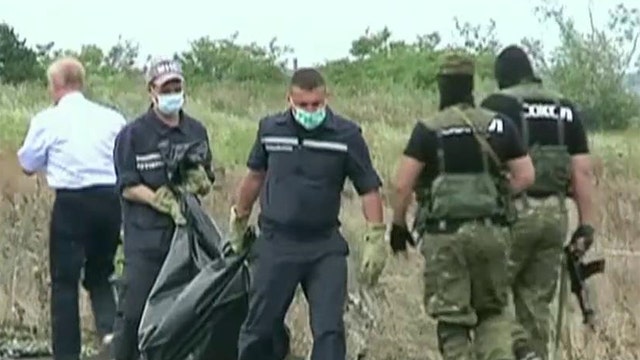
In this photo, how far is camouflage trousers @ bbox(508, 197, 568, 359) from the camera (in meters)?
9.25

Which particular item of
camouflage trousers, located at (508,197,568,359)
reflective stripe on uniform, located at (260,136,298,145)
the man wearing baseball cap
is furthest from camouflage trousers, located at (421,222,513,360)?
the man wearing baseball cap

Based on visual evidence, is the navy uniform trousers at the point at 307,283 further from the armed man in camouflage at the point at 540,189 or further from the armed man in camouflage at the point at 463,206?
the armed man in camouflage at the point at 540,189

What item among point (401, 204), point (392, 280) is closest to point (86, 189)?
point (392, 280)

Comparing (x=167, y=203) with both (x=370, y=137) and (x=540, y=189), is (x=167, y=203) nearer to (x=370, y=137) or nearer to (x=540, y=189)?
(x=540, y=189)

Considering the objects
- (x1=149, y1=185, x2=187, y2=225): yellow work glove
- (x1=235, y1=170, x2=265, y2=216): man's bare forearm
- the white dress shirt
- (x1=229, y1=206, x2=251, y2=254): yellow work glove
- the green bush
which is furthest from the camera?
the green bush

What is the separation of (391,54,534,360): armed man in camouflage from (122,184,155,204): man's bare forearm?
132 centimetres

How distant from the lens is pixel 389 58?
55562 mm

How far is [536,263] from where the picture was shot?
9.40 meters

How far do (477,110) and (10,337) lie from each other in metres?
4.50

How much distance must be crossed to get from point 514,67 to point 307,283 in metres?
1.70

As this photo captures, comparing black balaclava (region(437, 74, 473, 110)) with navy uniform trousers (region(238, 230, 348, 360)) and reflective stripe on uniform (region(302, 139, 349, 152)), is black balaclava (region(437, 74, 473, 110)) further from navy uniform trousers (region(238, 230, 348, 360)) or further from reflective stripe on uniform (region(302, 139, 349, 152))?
navy uniform trousers (region(238, 230, 348, 360))

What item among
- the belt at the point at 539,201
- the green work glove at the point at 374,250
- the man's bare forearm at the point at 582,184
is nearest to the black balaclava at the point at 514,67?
the man's bare forearm at the point at 582,184

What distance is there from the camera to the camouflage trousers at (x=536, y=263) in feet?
30.3

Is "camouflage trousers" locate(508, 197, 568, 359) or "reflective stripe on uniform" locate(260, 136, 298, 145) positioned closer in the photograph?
"reflective stripe on uniform" locate(260, 136, 298, 145)
